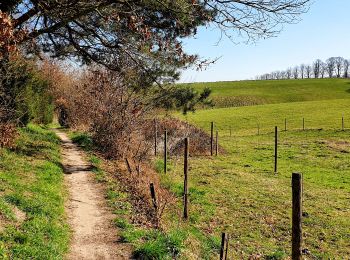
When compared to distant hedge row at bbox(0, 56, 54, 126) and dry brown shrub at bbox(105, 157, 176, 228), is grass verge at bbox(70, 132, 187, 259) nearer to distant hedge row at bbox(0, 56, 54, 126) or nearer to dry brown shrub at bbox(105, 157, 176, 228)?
dry brown shrub at bbox(105, 157, 176, 228)

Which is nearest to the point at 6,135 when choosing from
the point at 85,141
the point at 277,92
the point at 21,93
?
the point at 21,93

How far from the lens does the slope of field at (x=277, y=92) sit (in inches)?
3484

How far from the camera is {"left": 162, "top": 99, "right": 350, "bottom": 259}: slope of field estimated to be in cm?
973

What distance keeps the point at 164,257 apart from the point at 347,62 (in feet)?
596

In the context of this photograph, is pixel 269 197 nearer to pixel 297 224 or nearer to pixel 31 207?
pixel 31 207

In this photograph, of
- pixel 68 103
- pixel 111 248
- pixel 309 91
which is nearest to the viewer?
pixel 111 248

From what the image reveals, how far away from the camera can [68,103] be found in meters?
35.3

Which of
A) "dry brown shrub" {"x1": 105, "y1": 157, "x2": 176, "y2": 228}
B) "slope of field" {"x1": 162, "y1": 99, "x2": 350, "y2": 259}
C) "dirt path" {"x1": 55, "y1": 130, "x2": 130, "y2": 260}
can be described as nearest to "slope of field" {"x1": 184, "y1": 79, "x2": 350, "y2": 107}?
"slope of field" {"x1": 162, "y1": 99, "x2": 350, "y2": 259}

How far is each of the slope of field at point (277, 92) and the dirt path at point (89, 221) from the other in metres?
69.8

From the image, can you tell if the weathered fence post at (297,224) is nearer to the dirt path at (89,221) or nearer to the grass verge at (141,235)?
the grass verge at (141,235)

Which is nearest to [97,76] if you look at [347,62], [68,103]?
[68,103]

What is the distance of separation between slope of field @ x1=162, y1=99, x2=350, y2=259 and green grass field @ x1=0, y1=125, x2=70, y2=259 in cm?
309

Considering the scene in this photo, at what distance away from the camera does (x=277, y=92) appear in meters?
98.1

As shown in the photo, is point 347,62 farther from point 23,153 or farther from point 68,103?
point 23,153
